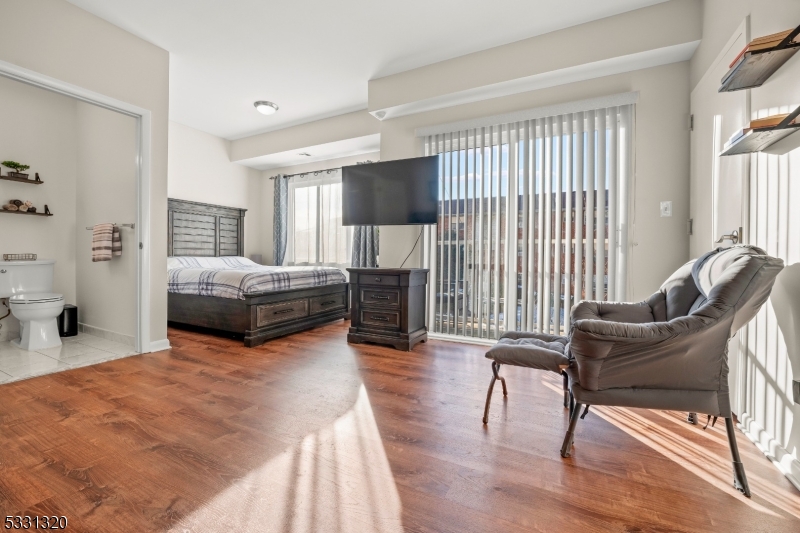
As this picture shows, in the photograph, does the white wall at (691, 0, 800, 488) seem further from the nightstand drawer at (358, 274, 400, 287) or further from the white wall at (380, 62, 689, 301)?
the nightstand drawer at (358, 274, 400, 287)

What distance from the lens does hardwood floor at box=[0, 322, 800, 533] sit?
1.21 meters

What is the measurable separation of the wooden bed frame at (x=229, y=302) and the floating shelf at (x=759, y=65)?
3.69 meters

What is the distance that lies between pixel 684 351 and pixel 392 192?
2.80 metres

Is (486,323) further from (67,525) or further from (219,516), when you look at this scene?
(67,525)

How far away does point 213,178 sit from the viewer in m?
5.59

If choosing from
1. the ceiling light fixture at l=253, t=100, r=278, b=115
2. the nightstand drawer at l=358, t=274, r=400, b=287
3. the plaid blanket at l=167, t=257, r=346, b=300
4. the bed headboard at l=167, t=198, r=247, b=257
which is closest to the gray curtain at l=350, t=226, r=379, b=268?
the plaid blanket at l=167, t=257, r=346, b=300

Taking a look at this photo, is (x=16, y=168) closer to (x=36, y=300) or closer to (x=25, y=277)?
(x=25, y=277)

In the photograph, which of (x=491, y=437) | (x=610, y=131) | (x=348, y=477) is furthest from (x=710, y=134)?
(x=348, y=477)

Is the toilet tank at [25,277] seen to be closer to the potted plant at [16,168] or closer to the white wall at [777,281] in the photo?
the potted plant at [16,168]

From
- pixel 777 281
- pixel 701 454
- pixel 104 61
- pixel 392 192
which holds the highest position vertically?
pixel 104 61

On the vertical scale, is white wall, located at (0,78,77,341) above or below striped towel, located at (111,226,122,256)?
above

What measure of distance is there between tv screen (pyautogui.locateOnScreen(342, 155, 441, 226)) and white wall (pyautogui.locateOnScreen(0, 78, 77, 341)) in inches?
120

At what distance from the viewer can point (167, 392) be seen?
230 cm

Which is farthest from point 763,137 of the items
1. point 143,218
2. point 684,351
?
point 143,218
